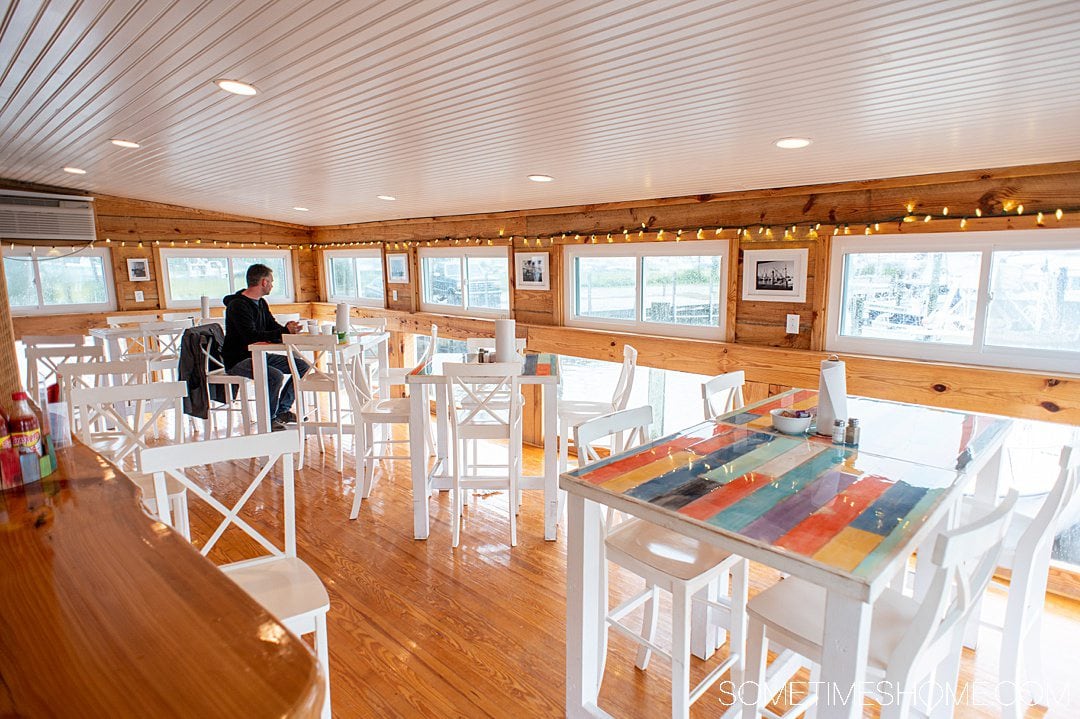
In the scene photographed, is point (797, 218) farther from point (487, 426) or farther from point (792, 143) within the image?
point (487, 426)

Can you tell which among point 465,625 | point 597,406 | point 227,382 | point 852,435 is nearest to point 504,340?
point 597,406

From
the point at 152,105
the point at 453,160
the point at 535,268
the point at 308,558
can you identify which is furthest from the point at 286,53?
the point at 535,268

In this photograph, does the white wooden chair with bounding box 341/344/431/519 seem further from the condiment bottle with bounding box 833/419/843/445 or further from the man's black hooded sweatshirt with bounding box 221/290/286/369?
the condiment bottle with bounding box 833/419/843/445

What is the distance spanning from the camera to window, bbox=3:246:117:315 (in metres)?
5.64

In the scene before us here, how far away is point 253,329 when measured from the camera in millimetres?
4371

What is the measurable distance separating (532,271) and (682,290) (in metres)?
1.47

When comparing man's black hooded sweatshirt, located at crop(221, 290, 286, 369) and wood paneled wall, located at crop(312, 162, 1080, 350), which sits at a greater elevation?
wood paneled wall, located at crop(312, 162, 1080, 350)

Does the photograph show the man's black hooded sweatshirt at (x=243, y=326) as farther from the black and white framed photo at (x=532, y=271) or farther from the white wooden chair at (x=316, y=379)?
the black and white framed photo at (x=532, y=271)

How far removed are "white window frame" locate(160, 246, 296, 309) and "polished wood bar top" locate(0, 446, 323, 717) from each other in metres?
6.20

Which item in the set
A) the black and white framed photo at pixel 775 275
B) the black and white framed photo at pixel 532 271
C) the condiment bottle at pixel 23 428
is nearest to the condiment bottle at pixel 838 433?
the black and white framed photo at pixel 775 275

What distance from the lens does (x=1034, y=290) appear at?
2750mm

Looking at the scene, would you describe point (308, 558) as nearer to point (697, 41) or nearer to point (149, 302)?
point (697, 41)

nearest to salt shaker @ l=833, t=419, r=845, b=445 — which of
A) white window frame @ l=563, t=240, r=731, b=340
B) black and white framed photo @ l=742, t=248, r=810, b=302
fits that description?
black and white framed photo @ l=742, t=248, r=810, b=302

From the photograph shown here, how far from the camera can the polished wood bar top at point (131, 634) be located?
71 cm
